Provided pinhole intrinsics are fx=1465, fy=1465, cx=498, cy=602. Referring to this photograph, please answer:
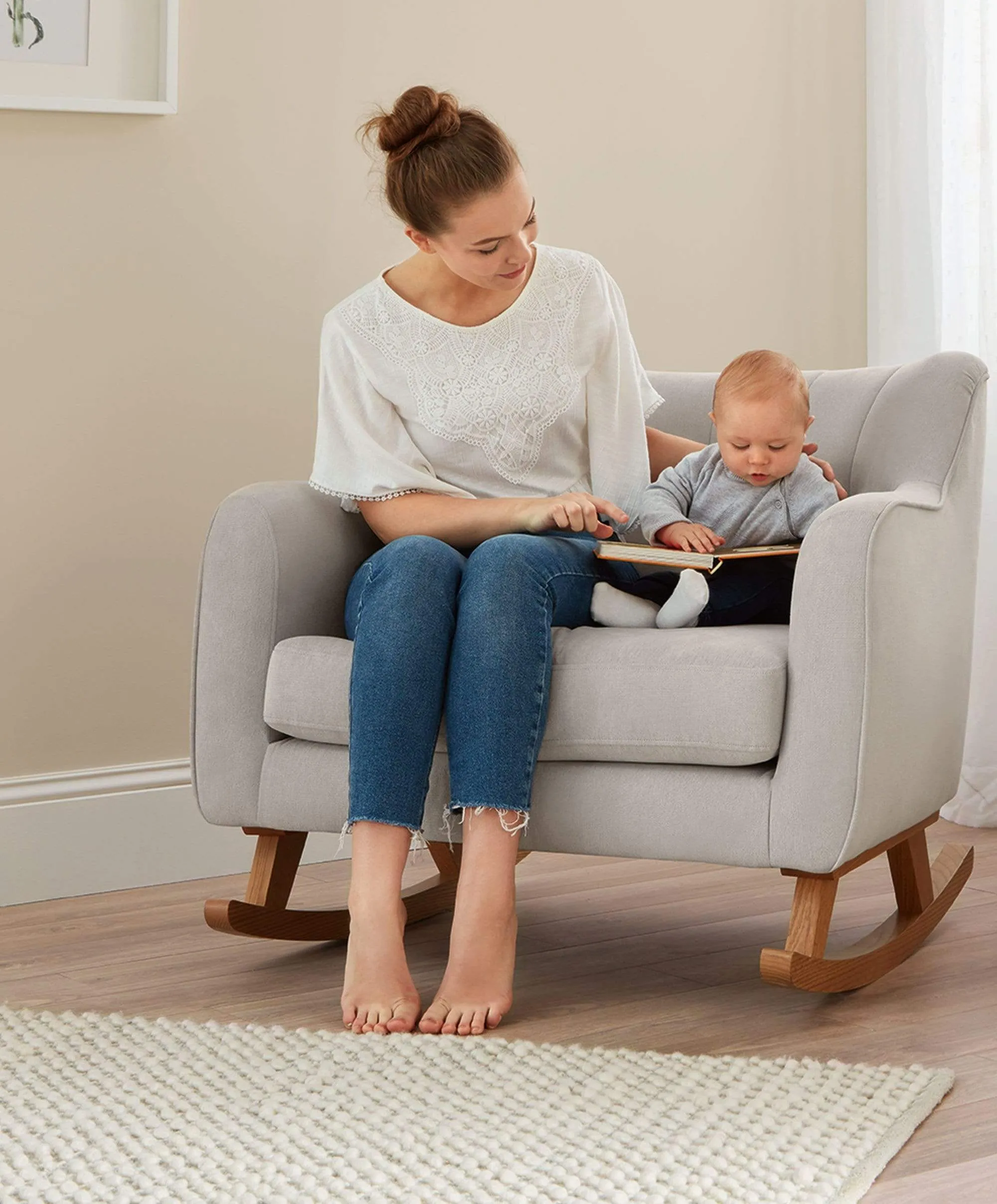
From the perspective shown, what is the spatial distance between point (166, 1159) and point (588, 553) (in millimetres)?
819

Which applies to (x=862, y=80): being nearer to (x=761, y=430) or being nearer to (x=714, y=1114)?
(x=761, y=430)

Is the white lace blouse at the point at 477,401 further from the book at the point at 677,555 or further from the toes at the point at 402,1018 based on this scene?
the toes at the point at 402,1018

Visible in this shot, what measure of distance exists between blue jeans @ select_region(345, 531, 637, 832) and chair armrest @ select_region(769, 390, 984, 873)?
0.87ft

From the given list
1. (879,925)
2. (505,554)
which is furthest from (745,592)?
(879,925)

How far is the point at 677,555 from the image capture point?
5.20 ft

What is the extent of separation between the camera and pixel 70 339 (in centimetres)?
219

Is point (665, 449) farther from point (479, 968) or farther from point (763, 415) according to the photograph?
point (479, 968)

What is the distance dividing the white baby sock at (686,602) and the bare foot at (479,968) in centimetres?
38

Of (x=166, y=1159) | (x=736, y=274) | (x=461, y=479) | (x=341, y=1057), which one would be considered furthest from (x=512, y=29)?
(x=166, y=1159)

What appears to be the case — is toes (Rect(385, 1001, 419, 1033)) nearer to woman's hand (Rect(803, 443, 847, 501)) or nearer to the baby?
the baby

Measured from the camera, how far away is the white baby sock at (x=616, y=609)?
167 centimetres

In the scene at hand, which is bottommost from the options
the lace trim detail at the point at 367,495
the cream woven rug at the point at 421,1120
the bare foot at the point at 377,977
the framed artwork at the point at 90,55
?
the cream woven rug at the point at 421,1120

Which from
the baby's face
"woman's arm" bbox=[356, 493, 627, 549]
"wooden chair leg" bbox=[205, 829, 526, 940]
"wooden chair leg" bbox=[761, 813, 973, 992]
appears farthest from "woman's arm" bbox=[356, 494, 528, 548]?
"wooden chair leg" bbox=[761, 813, 973, 992]

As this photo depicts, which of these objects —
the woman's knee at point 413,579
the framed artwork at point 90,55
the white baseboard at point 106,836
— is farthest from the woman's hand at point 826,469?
the framed artwork at point 90,55
